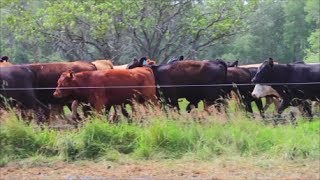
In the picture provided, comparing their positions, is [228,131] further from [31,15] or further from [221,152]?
[31,15]

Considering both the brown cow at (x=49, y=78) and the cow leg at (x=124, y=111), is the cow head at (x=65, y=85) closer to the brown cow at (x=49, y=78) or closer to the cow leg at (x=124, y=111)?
the brown cow at (x=49, y=78)

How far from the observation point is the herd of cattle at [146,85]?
10.6 metres

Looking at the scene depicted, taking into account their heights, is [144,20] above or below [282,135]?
above

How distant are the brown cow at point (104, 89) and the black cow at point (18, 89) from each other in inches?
17.8

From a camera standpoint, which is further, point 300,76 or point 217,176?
point 300,76

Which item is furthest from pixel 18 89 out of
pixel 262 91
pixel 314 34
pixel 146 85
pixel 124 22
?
pixel 314 34

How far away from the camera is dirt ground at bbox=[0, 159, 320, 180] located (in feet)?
23.0

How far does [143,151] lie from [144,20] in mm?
12705

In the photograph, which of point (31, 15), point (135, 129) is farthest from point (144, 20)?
point (135, 129)

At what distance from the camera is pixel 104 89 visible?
10711 millimetres

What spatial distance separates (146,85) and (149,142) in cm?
308

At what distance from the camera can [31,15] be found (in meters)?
20.7

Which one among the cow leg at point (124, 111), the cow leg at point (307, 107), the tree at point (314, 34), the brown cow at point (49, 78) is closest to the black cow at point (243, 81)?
the cow leg at point (307, 107)

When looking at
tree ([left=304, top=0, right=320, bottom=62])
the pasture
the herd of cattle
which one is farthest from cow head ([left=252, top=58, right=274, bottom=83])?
tree ([left=304, top=0, right=320, bottom=62])
